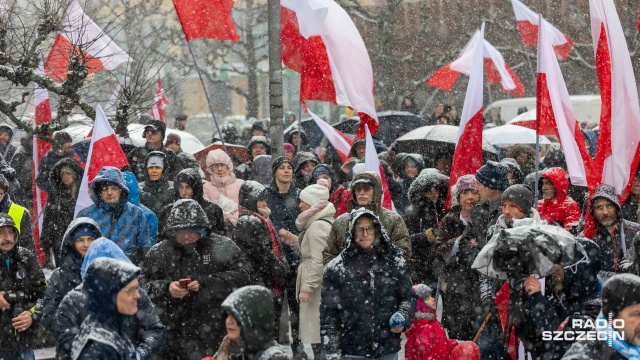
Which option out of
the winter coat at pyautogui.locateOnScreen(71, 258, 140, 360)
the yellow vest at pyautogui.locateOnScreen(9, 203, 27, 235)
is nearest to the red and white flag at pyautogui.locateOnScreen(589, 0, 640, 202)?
the winter coat at pyautogui.locateOnScreen(71, 258, 140, 360)

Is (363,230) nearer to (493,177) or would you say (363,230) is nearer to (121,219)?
(493,177)

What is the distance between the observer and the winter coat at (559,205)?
975cm

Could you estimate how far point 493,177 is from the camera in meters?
9.08

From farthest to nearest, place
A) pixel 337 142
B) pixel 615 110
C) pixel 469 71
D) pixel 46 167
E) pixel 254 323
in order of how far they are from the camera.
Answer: pixel 469 71 → pixel 337 142 → pixel 46 167 → pixel 615 110 → pixel 254 323

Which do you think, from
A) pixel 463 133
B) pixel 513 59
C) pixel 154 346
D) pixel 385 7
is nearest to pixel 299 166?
pixel 463 133

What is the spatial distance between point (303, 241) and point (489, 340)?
77.5 inches

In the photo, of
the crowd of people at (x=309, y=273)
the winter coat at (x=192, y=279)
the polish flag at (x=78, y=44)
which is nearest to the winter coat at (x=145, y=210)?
the crowd of people at (x=309, y=273)

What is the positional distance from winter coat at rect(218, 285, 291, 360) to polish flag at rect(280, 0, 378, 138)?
7.19 metres

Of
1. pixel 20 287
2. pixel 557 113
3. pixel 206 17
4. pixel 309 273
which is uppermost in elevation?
pixel 206 17

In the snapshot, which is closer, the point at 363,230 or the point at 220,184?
the point at 363,230

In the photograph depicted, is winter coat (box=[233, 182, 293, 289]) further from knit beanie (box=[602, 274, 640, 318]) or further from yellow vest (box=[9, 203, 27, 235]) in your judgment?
knit beanie (box=[602, 274, 640, 318])

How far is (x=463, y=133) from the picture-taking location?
34.8 ft

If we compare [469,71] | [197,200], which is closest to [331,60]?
[197,200]

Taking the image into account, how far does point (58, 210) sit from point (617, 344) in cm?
774
